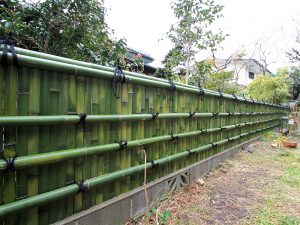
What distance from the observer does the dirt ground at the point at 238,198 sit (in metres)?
3.04

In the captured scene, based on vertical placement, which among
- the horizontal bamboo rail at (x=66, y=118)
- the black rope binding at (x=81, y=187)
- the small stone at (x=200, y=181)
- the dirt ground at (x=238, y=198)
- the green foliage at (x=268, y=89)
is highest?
the green foliage at (x=268, y=89)

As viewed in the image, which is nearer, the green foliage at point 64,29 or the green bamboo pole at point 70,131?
the green bamboo pole at point 70,131

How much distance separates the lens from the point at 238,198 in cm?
374

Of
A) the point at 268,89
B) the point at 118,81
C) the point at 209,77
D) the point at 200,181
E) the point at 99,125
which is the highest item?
the point at 209,77

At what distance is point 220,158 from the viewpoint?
5488 millimetres

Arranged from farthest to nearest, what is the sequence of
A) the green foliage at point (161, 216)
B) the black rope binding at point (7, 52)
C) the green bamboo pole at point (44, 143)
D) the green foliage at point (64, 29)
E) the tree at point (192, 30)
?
the tree at point (192, 30) < the green foliage at point (64, 29) < the green foliage at point (161, 216) < the green bamboo pole at point (44, 143) < the black rope binding at point (7, 52)

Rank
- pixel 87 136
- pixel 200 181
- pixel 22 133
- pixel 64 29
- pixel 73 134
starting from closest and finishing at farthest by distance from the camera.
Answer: pixel 22 133
pixel 73 134
pixel 87 136
pixel 200 181
pixel 64 29

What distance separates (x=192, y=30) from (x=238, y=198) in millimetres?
7629

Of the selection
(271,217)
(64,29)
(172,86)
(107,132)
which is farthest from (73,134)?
(64,29)

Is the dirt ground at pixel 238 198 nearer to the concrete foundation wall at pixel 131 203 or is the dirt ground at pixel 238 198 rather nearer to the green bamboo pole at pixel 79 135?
the concrete foundation wall at pixel 131 203

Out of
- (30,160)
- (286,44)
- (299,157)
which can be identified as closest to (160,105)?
(30,160)

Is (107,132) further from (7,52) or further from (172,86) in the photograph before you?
(172,86)

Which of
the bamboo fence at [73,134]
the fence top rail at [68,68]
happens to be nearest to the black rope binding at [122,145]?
the bamboo fence at [73,134]

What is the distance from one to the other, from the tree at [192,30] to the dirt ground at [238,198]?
232 inches
